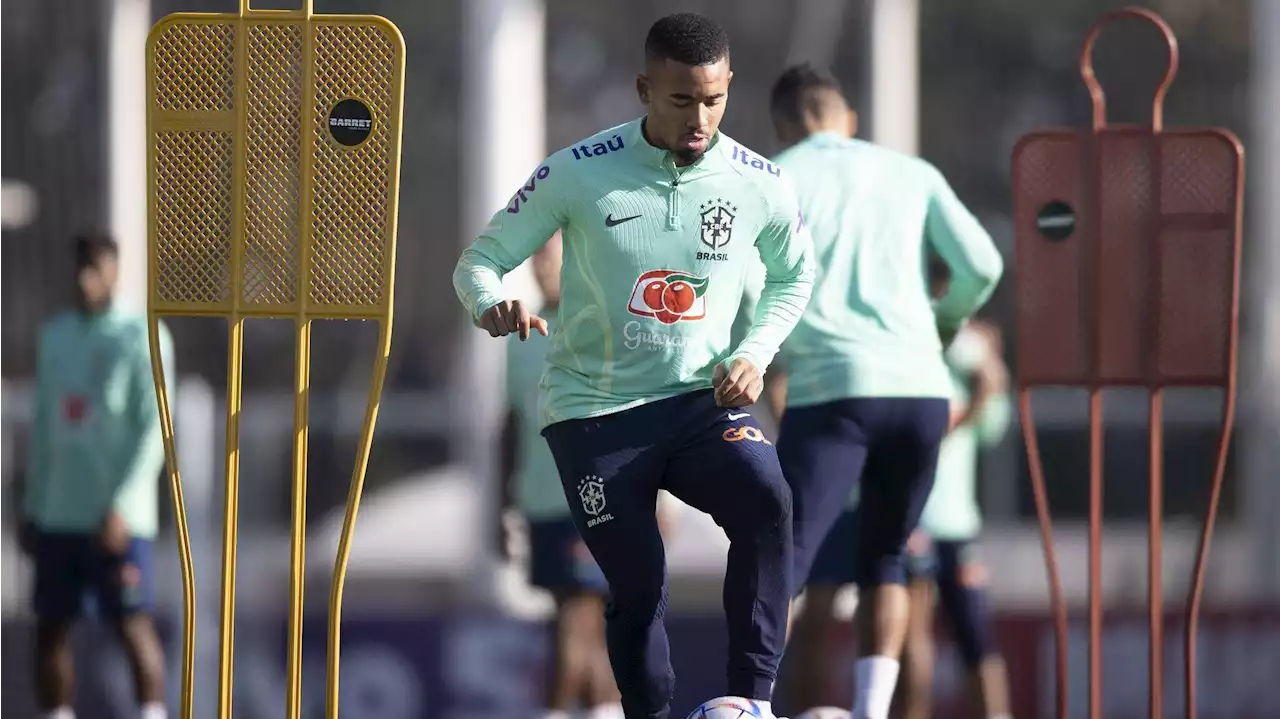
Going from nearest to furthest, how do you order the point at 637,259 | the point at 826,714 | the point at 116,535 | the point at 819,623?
the point at 637,259 → the point at 826,714 → the point at 819,623 → the point at 116,535

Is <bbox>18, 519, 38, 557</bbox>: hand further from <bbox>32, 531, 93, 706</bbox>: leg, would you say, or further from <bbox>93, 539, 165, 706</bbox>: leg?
<bbox>93, 539, 165, 706</bbox>: leg

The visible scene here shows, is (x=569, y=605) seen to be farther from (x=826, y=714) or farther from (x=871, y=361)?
(x=871, y=361)

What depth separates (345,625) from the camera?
32.4ft

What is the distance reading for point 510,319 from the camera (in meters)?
4.83

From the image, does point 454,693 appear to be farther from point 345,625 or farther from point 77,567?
point 77,567

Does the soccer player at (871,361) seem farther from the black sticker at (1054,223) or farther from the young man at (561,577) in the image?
the young man at (561,577)

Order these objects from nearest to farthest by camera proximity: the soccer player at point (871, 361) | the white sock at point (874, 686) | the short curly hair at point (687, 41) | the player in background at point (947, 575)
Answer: the short curly hair at point (687, 41), the soccer player at point (871, 361), the white sock at point (874, 686), the player in background at point (947, 575)

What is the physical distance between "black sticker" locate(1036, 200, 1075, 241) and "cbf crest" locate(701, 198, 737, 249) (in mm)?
1380

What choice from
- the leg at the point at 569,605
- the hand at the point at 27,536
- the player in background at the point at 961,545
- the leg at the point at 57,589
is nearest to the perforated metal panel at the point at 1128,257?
the player in background at the point at 961,545

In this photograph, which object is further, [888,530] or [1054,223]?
[888,530]

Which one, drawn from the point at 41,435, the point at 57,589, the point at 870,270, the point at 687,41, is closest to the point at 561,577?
the point at 57,589

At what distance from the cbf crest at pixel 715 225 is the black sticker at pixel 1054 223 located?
54.3 inches

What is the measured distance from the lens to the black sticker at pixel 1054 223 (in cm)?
609

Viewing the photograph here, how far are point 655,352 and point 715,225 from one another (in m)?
0.34
